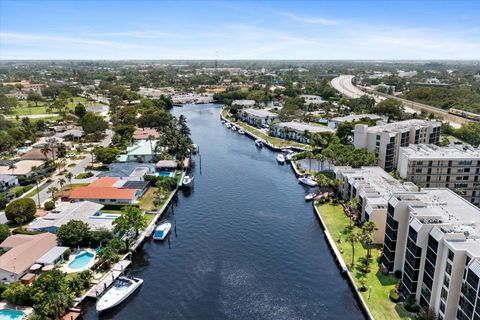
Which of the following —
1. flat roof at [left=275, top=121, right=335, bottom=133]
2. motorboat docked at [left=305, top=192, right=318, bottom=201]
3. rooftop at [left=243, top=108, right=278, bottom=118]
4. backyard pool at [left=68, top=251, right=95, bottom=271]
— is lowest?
motorboat docked at [left=305, top=192, right=318, bottom=201]

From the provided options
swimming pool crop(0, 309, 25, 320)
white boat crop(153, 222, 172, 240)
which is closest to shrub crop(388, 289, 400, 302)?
white boat crop(153, 222, 172, 240)

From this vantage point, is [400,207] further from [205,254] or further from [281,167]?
[281,167]

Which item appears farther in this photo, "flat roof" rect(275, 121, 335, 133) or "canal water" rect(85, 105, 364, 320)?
"flat roof" rect(275, 121, 335, 133)

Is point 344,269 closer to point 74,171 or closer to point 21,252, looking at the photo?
point 21,252

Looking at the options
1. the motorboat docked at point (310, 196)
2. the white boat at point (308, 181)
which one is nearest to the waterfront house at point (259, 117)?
the white boat at point (308, 181)

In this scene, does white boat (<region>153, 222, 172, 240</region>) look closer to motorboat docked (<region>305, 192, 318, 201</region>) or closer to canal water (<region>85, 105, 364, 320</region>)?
canal water (<region>85, 105, 364, 320</region>)

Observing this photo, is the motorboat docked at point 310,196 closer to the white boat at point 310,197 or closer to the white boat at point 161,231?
the white boat at point 310,197
